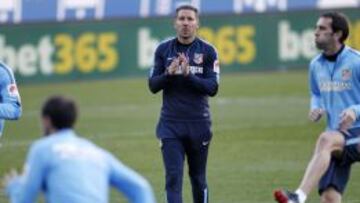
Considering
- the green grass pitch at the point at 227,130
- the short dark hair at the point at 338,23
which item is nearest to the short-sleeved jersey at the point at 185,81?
the short dark hair at the point at 338,23

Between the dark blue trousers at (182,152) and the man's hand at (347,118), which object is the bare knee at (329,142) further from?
the dark blue trousers at (182,152)

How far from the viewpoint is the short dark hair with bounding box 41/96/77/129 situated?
8461 millimetres

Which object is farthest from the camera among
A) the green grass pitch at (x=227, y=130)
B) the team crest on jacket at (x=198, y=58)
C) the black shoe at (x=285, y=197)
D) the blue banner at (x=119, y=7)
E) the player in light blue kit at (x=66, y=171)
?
the blue banner at (x=119, y=7)

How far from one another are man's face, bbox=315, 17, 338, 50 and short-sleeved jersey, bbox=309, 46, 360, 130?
0.75 ft

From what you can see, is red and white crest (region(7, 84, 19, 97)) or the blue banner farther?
the blue banner

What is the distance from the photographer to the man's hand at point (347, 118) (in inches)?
441

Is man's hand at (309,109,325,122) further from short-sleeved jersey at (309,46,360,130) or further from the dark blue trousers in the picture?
the dark blue trousers

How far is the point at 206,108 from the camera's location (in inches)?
523

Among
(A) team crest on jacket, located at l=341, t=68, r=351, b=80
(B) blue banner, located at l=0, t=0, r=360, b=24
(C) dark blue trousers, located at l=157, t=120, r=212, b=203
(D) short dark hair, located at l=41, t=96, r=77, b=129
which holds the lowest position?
(B) blue banner, located at l=0, t=0, r=360, b=24

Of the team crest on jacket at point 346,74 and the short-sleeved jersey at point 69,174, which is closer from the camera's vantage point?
the short-sleeved jersey at point 69,174

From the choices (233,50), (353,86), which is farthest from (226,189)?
(233,50)

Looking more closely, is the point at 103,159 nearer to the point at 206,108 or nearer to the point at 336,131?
the point at 336,131

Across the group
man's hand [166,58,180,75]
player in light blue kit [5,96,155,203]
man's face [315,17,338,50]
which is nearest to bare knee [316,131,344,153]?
man's face [315,17,338,50]

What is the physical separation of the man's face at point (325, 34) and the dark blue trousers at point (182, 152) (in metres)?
2.10
